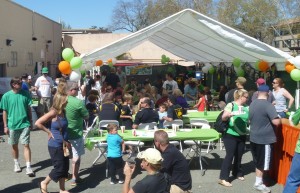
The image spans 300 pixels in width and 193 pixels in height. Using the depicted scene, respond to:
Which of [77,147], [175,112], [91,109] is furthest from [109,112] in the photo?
[77,147]

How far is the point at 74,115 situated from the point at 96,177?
1.33 metres

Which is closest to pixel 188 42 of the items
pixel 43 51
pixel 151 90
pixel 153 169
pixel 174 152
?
pixel 151 90

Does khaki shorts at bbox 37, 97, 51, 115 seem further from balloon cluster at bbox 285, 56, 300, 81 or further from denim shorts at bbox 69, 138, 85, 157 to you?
balloon cluster at bbox 285, 56, 300, 81

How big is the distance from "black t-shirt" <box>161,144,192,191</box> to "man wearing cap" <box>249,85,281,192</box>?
5.49ft

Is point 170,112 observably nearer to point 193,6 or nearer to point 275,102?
point 275,102

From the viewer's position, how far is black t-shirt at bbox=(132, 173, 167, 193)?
142 inches

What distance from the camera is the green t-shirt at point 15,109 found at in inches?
261

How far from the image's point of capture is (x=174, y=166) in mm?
4629

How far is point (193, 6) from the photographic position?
1732 inches

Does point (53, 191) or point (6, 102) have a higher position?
point (6, 102)

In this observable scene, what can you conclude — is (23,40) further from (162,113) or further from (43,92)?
(162,113)

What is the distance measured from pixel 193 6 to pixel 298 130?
132 ft

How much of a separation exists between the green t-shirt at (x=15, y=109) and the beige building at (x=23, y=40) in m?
10.2

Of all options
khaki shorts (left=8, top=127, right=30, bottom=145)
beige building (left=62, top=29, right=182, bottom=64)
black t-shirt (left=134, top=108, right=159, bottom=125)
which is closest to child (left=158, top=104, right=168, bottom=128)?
black t-shirt (left=134, top=108, right=159, bottom=125)
